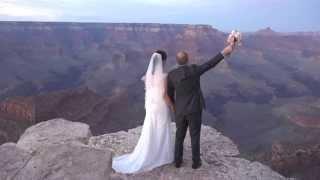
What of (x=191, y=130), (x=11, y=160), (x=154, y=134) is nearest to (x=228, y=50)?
(x=191, y=130)

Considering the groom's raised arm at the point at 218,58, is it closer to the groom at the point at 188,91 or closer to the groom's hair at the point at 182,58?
the groom at the point at 188,91

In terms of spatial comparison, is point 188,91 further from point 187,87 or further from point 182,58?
point 182,58

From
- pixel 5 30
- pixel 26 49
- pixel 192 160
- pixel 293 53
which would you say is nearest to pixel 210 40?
Answer: pixel 293 53

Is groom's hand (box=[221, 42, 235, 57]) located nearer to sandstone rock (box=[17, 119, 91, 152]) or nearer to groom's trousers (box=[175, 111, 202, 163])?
groom's trousers (box=[175, 111, 202, 163])

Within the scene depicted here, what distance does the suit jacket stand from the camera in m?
6.10

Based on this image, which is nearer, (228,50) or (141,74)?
(228,50)

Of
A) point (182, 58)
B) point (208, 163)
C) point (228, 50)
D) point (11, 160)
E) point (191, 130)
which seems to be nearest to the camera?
point (228, 50)

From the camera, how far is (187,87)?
6176mm

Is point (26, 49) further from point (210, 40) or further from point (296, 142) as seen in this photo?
point (296, 142)

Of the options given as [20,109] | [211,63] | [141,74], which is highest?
[211,63]

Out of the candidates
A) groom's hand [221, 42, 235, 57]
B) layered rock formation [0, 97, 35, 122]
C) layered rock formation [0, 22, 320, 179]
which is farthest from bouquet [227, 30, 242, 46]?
layered rock formation [0, 97, 35, 122]

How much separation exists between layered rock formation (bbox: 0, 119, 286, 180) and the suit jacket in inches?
38.3

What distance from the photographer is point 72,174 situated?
20.7 ft

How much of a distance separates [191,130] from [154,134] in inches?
22.7
